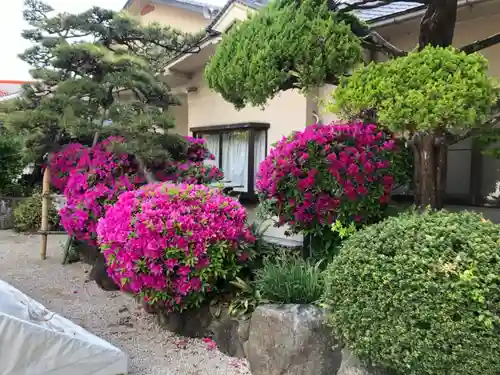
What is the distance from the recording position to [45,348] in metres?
3.45

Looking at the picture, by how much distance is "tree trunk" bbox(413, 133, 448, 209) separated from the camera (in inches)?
169

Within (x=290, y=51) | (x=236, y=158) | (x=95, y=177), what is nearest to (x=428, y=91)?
(x=290, y=51)

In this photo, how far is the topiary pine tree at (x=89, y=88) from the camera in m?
7.08

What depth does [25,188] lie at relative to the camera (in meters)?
13.8

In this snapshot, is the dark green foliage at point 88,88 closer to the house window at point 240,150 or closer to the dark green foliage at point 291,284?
the house window at point 240,150

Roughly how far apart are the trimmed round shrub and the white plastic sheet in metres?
1.88

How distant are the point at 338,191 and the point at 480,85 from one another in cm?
170

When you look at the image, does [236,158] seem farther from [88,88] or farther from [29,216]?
[29,216]

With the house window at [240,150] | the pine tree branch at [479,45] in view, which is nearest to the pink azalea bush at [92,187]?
the house window at [240,150]

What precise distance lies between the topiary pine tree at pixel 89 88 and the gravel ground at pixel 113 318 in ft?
6.71

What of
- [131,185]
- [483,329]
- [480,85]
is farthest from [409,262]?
[131,185]

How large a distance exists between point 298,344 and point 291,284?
2.01ft

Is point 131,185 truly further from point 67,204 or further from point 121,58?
point 121,58

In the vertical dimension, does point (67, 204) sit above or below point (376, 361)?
above
